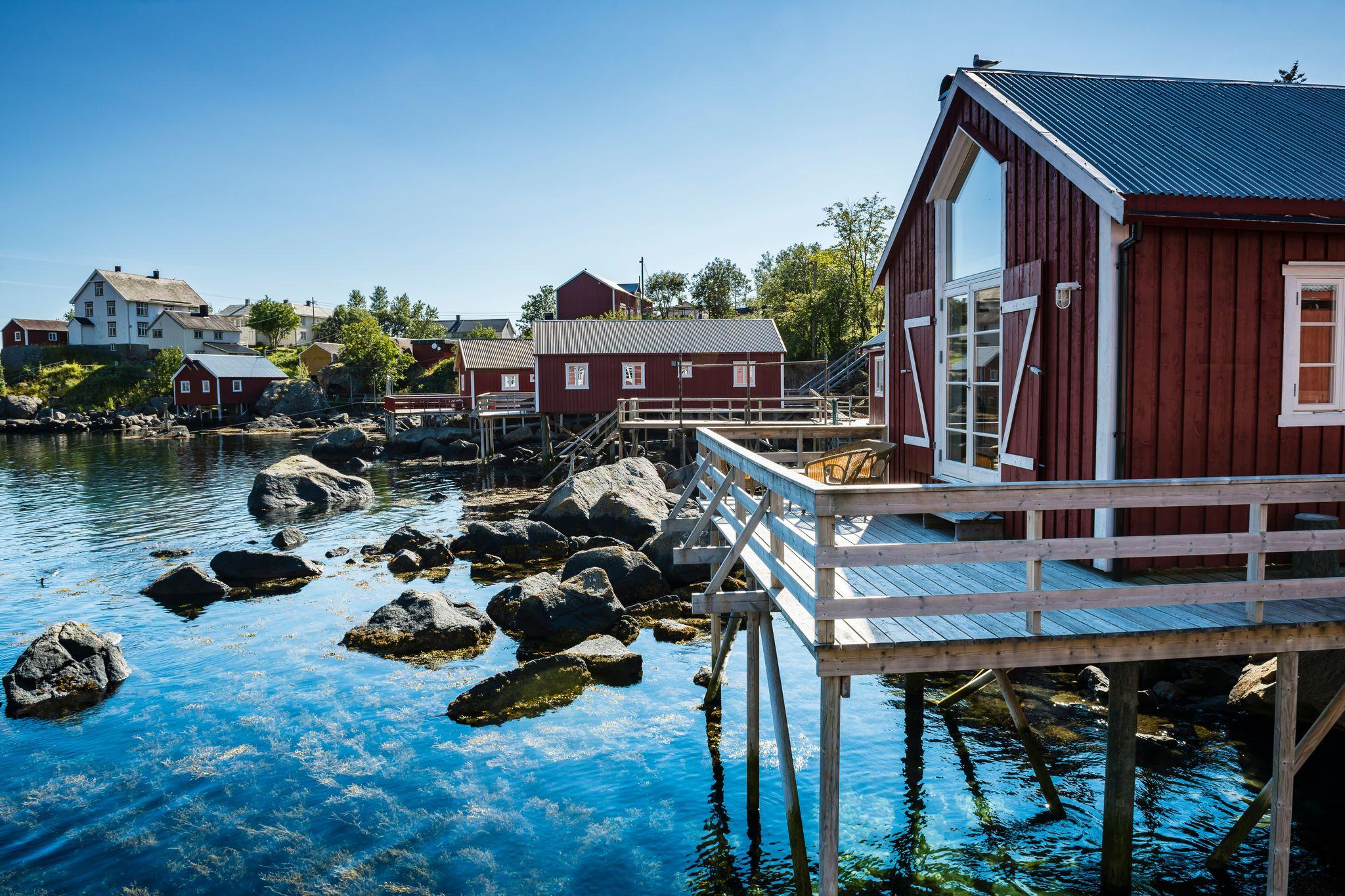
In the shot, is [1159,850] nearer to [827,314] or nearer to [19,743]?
[19,743]

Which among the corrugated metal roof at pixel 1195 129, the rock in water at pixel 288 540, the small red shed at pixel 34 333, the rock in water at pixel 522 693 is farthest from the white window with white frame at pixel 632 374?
the small red shed at pixel 34 333

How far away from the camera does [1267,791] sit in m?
6.45

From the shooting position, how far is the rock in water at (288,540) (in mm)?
20906

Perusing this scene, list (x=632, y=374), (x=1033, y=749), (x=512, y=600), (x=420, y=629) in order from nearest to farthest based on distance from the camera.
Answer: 1. (x=1033, y=749)
2. (x=420, y=629)
3. (x=512, y=600)
4. (x=632, y=374)

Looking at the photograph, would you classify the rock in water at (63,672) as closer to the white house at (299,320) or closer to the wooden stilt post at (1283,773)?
the wooden stilt post at (1283,773)

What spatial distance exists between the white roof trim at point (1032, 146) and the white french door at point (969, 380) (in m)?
1.52

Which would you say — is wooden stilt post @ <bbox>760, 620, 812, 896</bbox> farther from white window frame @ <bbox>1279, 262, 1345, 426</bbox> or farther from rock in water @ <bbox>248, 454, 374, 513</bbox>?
rock in water @ <bbox>248, 454, 374, 513</bbox>

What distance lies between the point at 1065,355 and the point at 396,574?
1403 cm

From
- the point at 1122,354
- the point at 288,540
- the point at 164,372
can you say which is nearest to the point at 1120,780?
the point at 1122,354

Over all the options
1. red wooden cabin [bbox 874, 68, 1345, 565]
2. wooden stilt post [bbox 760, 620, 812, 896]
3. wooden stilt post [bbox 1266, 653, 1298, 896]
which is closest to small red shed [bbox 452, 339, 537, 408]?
red wooden cabin [bbox 874, 68, 1345, 565]

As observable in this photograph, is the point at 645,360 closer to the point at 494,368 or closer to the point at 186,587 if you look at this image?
the point at 494,368

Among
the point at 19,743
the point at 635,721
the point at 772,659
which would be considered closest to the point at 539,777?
the point at 635,721

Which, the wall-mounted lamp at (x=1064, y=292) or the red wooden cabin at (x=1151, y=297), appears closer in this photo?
the red wooden cabin at (x=1151, y=297)

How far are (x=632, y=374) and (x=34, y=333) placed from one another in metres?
67.5
